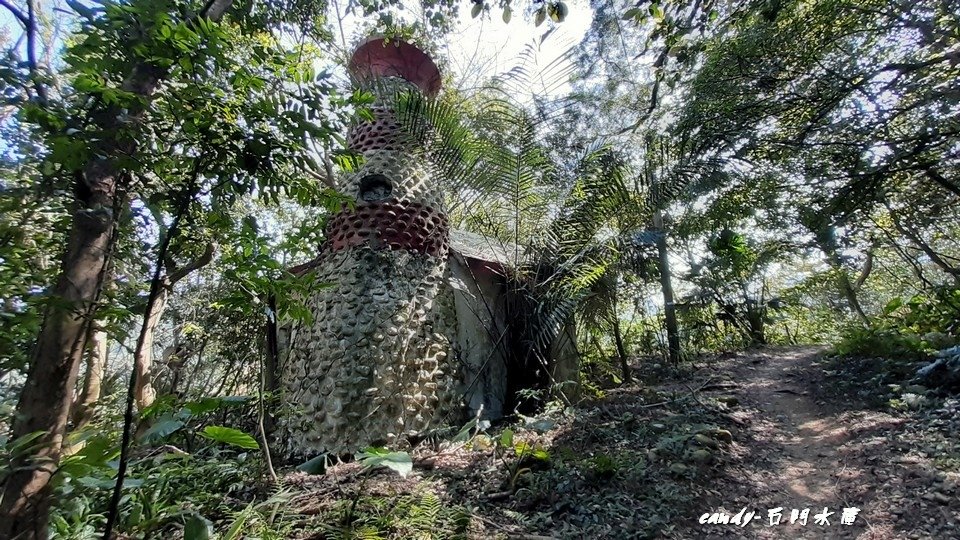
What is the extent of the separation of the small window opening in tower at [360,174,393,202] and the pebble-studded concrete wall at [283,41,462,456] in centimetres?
1

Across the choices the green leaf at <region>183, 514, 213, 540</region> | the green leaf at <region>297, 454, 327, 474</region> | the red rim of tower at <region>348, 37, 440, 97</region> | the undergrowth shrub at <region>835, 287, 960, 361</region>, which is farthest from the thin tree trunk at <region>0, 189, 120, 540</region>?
the undergrowth shrub at <region>835, 287, 960, 361</region>

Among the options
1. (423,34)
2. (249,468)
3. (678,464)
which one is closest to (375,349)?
(249,468)

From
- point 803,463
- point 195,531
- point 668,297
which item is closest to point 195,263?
point 195,531

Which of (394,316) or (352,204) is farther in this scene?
(394,316)

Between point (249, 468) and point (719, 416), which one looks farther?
point (719, 416)

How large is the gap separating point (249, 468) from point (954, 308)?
8.71 meters

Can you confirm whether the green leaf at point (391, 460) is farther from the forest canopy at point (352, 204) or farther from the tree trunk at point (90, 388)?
the tree trunk at point (90, 388)

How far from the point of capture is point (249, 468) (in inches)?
139

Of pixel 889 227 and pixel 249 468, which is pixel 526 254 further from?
pixel 889 227

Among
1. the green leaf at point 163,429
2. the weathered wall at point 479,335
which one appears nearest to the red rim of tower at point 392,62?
the weathered wall at point 479,335

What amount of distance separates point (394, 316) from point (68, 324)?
3061 mm

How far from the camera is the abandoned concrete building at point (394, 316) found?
4.48 meters

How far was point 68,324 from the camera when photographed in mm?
1854

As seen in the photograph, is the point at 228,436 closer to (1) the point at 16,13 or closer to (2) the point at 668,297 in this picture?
(1) the point at 16,13
